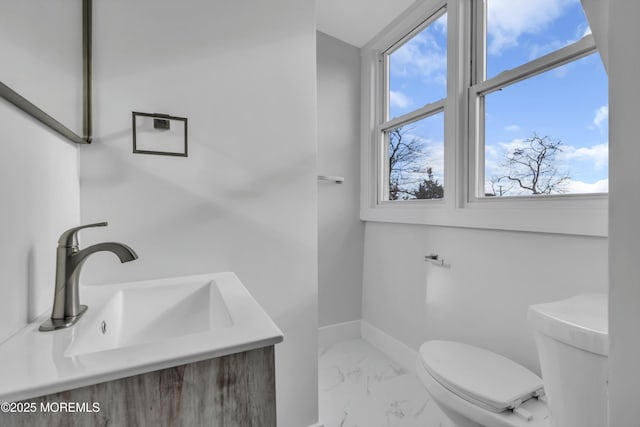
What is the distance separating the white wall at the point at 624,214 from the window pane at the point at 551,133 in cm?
84

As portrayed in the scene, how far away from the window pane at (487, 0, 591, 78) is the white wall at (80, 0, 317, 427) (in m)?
0.95

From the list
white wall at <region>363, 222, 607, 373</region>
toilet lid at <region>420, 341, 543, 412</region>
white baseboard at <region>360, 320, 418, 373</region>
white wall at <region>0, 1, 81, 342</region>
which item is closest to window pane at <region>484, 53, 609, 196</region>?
white wall at <region>363, 222, 607, 373</region>

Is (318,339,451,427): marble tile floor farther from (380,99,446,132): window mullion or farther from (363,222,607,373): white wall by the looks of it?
(380,99,446,132): window mullion

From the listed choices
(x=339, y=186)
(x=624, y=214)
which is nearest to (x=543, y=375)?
(x=624, y=214)

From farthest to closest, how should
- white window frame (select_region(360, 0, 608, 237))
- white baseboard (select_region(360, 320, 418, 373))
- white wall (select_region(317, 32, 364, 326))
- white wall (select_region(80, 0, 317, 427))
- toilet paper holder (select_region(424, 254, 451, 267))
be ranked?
white wall (select_region(317, 32, 364, 326)) < white baseboard (select_region(360, 320, 418, 373)) < toilet paper holder (select_region(424, 254, 451, 267)) < white window frame (select_region(360, 0, 608, 237)) < white wall (select_region(80, 0, 317, 427))

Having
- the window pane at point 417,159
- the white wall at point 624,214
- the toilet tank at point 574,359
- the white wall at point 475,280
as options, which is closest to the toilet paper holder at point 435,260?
the white wall at point 475,280

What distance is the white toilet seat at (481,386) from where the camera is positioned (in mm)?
974

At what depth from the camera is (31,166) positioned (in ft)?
2.33

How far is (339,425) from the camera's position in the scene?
1.47 metres

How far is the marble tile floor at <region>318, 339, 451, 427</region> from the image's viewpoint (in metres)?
1.51

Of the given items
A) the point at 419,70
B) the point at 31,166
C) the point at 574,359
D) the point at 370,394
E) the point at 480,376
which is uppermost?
A: the point at 419,70

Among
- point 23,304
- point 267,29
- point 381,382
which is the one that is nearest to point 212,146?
point 267,29

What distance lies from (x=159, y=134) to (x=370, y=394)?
1700 millimetres

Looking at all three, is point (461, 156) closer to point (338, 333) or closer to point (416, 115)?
point (416, 115)
